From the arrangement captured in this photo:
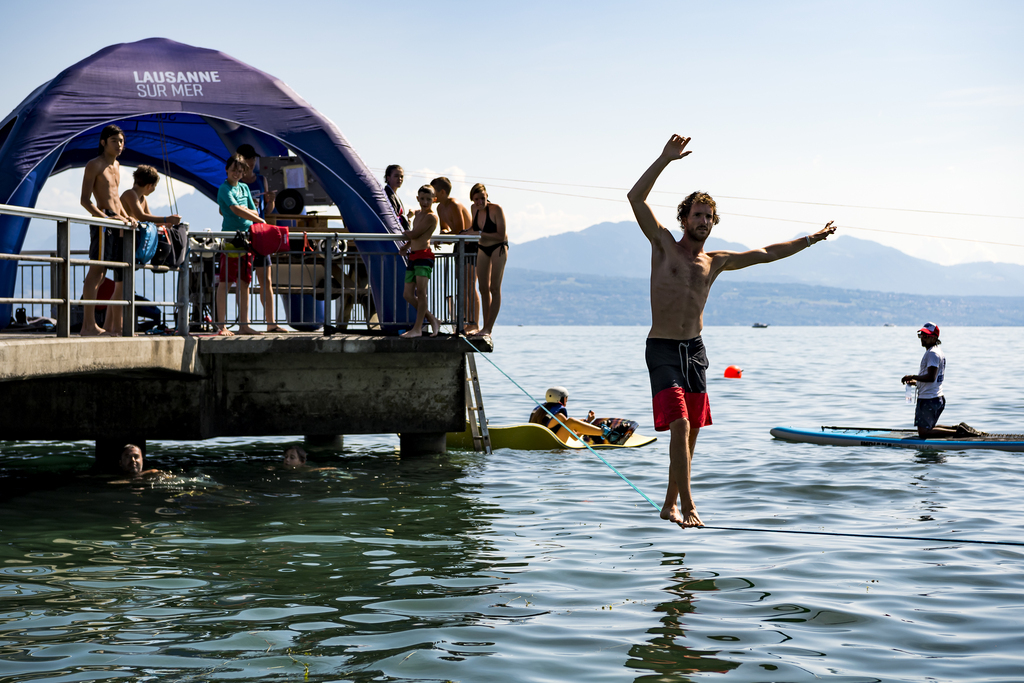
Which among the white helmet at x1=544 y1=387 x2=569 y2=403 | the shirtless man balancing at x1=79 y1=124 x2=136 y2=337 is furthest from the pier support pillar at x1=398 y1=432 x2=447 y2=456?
the shirtless man balancing at x1=79 y1=124 x2=136 y2=337

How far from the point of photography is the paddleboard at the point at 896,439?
1620 centimetres

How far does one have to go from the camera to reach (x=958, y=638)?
6.61 metres

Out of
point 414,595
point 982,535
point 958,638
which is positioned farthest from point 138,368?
point 982,535

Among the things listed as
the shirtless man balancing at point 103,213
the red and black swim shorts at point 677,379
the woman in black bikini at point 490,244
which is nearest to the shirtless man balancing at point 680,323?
the red and black swim shorts at point 677,379

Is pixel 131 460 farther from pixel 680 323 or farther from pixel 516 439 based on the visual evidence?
pixel 680 323

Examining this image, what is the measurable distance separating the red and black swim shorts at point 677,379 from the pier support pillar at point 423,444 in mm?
7333

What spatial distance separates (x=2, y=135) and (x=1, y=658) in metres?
11.5

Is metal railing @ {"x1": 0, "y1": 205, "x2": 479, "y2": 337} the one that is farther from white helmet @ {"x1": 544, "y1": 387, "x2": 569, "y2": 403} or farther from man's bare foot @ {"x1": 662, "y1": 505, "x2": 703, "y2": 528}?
man's bare foot @ {"x1": 662, "y1": 505, "x2": 703, "y2": 528}

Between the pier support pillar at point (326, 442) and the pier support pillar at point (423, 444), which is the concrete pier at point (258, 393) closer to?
the pier support pillar at point (423, 444)

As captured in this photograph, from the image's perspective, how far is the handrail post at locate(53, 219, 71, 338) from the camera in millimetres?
8953

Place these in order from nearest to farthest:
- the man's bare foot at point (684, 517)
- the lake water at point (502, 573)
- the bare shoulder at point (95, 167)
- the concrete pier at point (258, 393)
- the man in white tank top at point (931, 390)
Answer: the lake water at point (502, 573) → the man's bare foot at point (684, 517) → the bare shoulder at point (95, 167) → the concrete pier at point (258, 393) → the man in white tank top at point (931, 390)

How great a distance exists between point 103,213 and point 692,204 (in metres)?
7.32

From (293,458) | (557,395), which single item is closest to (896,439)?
(557,395)

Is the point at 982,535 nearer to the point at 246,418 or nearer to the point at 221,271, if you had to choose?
the point at 246,418
